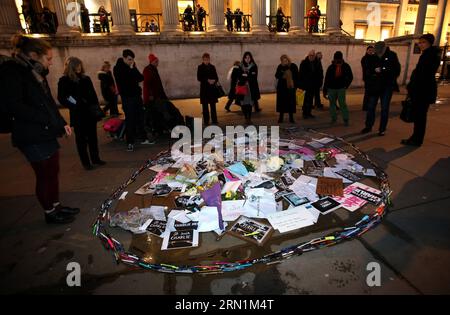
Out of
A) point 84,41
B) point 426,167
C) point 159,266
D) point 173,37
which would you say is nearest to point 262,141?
point 426,167

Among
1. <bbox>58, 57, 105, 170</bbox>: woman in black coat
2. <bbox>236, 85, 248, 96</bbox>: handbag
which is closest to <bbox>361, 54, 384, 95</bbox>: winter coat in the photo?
<bbox>236, 85, 248, 96</bbox>: handbag

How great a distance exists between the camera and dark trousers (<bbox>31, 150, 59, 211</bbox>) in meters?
2.90

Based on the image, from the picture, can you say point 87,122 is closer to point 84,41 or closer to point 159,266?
point 159,266

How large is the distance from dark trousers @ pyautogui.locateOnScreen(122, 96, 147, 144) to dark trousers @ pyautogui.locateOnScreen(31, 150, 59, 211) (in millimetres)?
2459

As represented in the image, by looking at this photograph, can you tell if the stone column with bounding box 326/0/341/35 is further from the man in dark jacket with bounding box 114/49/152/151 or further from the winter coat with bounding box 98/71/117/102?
the man in dark jacket with bounding box 114/49/152/151

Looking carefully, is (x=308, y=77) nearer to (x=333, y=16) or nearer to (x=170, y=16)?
(x=170, y=16)

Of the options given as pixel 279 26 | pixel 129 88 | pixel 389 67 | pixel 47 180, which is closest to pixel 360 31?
pixel 279 26

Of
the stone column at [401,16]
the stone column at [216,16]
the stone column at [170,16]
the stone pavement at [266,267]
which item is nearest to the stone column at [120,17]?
the stone column at [170,16]

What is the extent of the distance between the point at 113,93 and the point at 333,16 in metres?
13.8

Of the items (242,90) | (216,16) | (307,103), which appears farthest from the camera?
(216,16)

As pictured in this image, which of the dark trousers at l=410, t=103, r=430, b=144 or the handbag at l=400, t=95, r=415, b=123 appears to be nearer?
the dark trousers at l=410, t=103, r=430, b=144

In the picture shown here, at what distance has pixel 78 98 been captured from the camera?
4246 mm

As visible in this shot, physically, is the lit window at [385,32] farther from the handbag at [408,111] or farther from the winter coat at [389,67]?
the handbag at [408,111]

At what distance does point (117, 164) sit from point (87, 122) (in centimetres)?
93
